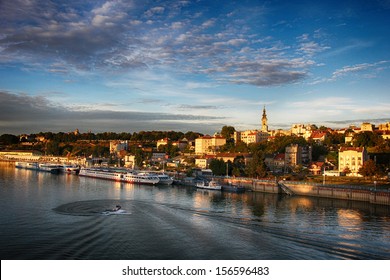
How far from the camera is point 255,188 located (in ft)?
93.8

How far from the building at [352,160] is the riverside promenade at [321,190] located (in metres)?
6.83

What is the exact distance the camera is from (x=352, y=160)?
1241 inches

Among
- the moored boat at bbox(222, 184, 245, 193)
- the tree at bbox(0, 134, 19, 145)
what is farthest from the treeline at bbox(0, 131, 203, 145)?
the moored boat at bbox(222, 184, 245, 193)

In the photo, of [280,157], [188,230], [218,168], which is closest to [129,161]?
[218,168]

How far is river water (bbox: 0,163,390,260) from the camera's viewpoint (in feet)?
36.0

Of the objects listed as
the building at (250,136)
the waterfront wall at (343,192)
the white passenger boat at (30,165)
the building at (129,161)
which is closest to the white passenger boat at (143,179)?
the waterfront wall at (343,192)

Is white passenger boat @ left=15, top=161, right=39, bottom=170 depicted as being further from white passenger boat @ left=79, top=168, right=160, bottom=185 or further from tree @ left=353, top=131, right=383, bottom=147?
tree @ left=353, top=131, right=383, bottom=147

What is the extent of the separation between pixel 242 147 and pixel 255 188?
20398 mm

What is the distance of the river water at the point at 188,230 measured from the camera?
11.0 meters

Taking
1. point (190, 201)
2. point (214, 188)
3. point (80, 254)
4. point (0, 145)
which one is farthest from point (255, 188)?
point (0, 145)

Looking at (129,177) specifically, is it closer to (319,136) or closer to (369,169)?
(369,169)

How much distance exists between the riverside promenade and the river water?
0.94 m

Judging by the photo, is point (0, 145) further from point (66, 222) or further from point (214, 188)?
point (66, 222)

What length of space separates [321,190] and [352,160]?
28.0 feet
